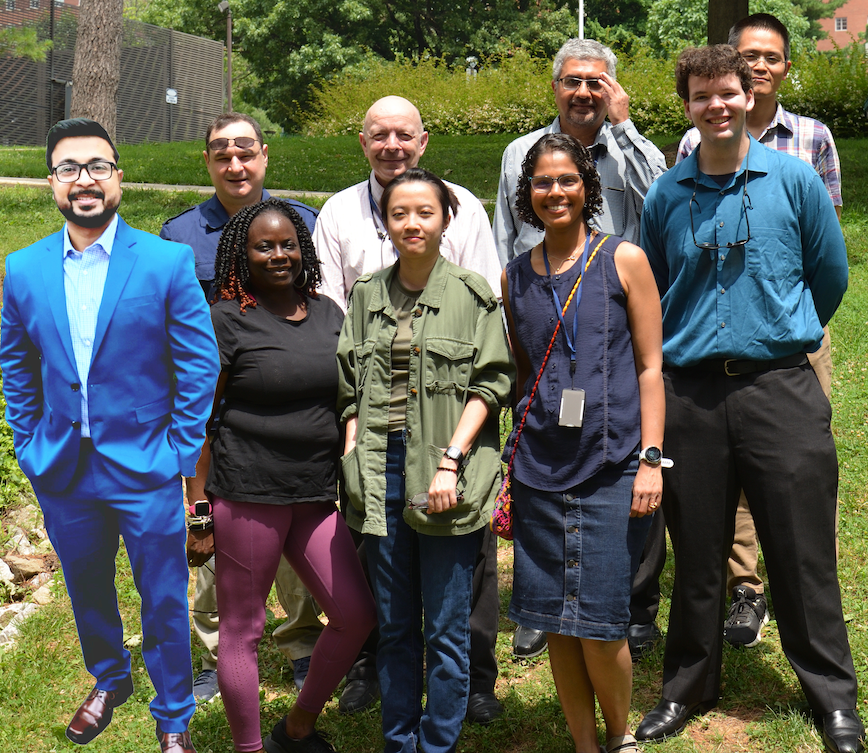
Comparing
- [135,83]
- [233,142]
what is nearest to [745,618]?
[233,142]

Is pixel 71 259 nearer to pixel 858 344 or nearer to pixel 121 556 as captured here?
pixel 121 556

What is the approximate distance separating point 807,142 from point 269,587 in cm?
302

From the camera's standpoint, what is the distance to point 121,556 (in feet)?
9.88

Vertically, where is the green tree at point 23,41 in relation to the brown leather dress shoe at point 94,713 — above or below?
above

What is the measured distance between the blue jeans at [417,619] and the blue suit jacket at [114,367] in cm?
81

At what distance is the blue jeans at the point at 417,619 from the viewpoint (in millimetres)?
3338

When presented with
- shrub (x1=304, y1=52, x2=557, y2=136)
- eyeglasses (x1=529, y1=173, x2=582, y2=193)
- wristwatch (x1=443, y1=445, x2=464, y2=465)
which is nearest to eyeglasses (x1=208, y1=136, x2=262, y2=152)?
eyeglasses (x1=529, y1=173, x2=582, y2=193)

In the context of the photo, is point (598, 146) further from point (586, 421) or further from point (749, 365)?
point (586, 421)

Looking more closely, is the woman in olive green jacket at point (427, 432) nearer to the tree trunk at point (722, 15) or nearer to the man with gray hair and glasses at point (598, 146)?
the man with gray hair and glasses at point (598, 146)

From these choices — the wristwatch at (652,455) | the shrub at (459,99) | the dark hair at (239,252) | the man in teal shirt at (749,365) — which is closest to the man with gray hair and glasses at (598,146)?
the man in teal shirt at (749,365)

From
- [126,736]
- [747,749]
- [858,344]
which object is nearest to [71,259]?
[126,736]

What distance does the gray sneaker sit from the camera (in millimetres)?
4090

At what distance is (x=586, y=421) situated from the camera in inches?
129

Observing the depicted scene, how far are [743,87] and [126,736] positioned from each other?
332 centimetres
